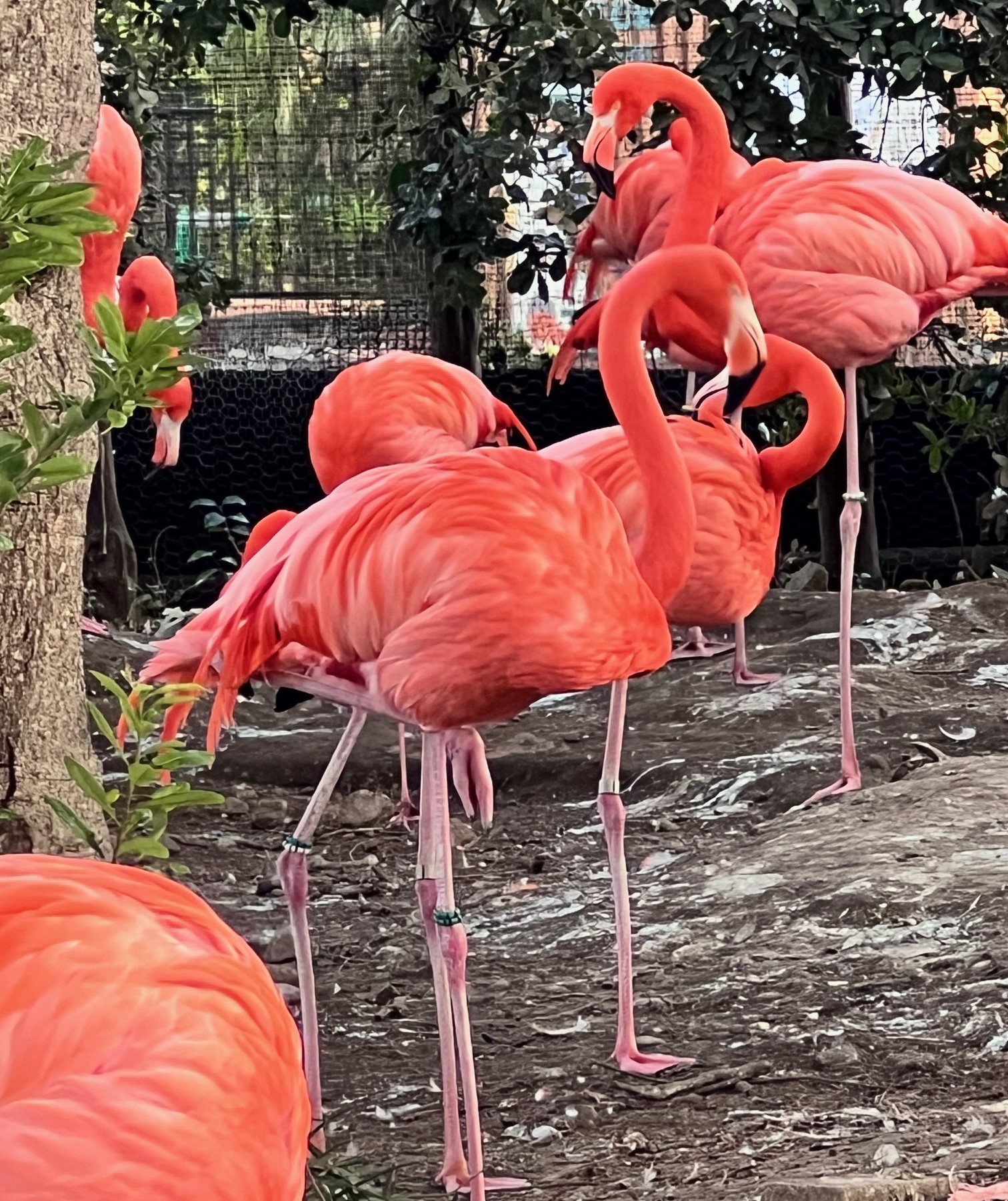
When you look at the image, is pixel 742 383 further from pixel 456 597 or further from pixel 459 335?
pixel 459 335

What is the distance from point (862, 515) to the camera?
4.69 meters

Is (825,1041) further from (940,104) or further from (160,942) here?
(940,104)

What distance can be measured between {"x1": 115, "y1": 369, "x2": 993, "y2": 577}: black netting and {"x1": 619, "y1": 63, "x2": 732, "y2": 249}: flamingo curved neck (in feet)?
4.83

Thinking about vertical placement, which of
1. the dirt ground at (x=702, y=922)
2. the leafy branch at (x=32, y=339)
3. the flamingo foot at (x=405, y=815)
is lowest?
the flamingo foot at (x=405, y=815)

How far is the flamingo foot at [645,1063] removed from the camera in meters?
2.08

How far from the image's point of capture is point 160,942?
3.18 feet

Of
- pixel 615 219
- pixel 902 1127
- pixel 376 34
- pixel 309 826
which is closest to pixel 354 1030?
pixel 309 826

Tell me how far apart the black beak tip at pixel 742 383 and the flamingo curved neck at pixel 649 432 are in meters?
0.12

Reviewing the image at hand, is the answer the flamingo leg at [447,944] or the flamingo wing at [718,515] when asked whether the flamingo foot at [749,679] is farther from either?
the flamingo leg at [447,944]

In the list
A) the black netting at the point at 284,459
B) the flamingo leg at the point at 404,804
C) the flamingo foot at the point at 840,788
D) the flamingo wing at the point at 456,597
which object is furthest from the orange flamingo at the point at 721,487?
the black netting at the point at 284,459

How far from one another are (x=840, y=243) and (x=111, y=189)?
1.49 meters

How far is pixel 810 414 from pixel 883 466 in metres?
2.26

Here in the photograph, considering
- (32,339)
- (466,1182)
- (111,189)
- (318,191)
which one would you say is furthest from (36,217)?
(318,191)

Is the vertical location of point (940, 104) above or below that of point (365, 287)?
above
